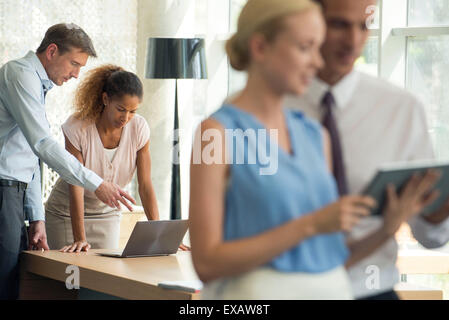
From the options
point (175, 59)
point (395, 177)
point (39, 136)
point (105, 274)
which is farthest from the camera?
point (175, 59)

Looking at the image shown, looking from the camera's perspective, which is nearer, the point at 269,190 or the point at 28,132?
the point at 269,190

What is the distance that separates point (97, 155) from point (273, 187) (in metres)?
2.72

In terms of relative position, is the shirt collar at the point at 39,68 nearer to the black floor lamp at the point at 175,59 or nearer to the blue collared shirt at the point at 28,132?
the blue collared shirt at the point at 28,132

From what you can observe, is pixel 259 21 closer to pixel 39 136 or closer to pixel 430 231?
pixel 430 231

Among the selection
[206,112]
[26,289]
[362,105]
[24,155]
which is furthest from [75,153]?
[206,112]

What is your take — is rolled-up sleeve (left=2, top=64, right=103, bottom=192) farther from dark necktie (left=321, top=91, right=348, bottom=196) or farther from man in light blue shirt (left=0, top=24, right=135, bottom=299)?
dark necktie (left=321, top=91, right=348, bottom=196)

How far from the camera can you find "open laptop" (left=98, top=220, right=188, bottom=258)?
131 inches

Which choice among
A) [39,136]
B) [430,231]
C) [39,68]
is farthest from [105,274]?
[430,231]

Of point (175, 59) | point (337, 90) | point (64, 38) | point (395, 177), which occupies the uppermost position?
point (175, 59)

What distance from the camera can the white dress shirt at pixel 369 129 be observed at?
1280 millimetres

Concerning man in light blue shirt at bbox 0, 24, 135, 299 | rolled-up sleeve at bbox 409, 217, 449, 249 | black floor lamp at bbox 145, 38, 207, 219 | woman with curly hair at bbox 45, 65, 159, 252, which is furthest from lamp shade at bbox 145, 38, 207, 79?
rolled-up sleeve at bbox 409, 217, 449, 249

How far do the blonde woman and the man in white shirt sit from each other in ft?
0.33

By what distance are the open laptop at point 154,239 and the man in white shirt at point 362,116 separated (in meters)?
2.01

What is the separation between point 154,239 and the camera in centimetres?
345
